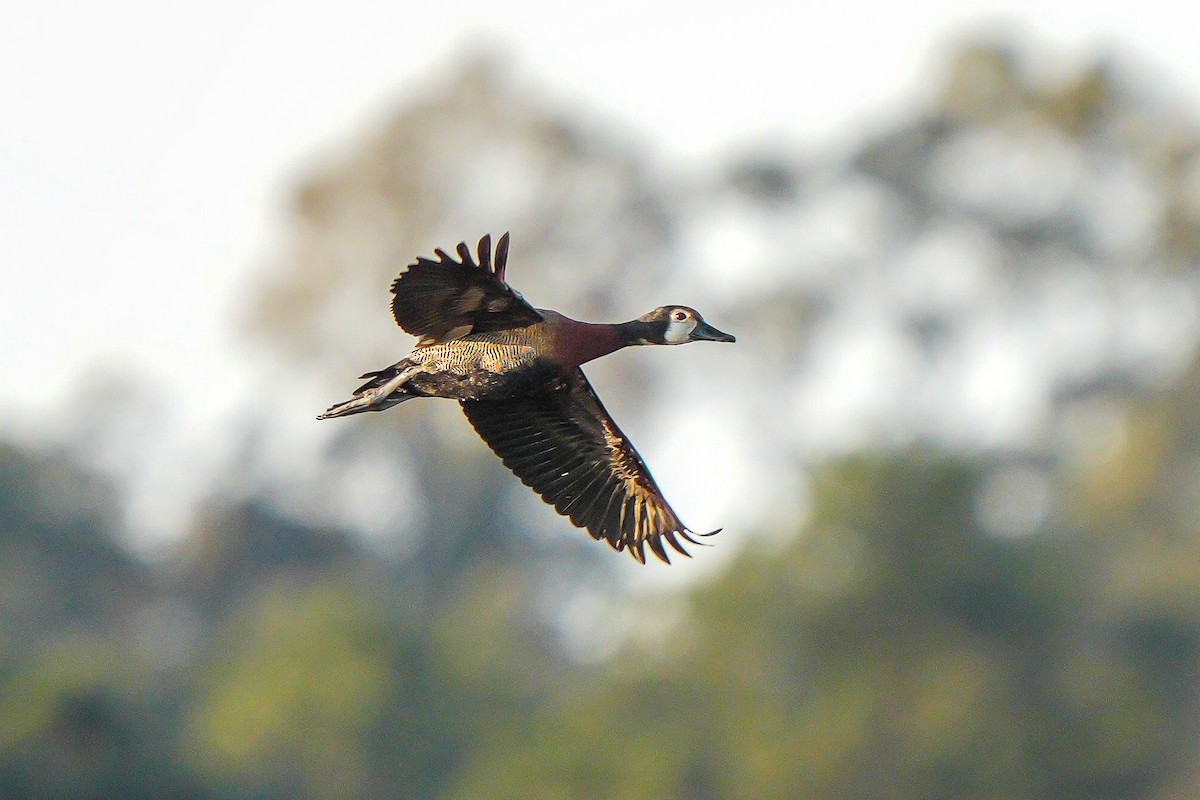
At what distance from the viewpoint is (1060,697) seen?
42.6m

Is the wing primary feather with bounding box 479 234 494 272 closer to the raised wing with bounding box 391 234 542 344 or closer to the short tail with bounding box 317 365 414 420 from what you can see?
the raised wing with bounding box 391 234 542 344

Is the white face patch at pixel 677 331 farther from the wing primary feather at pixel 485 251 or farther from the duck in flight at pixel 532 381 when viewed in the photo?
the wing primary feather at pixel 485 251

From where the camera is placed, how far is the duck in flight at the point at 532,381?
10.8 metres

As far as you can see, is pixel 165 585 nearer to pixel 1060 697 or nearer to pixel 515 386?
pixel 1060 697

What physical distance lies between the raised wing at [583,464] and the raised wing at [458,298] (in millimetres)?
1376

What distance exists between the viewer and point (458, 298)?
10.8m

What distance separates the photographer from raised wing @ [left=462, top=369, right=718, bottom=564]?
1263 centimetres

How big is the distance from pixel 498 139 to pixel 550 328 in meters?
Answer: 51.7

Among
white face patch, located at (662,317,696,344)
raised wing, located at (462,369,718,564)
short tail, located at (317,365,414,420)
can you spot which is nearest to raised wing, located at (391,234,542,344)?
short tail, located at (317,365,414,420)

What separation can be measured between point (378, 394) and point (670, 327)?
156 centimetres

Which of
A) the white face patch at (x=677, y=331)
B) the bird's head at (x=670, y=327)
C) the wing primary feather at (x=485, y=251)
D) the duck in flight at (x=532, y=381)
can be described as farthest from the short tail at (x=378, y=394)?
the white face patch at (x=677, y=331)

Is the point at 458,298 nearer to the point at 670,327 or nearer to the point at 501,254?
the point at 501,254

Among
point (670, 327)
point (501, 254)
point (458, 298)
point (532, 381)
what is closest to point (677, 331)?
point (670, 327)

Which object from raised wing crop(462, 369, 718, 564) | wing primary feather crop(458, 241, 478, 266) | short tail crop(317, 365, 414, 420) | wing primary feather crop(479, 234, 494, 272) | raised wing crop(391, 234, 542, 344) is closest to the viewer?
wing primary feather crop(458, 241, 478, 266)
